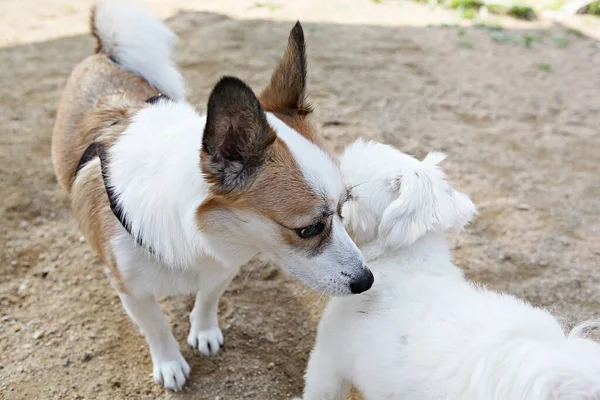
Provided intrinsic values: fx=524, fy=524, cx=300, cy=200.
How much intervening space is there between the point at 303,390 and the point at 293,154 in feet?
3.75

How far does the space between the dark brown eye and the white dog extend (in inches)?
11.4

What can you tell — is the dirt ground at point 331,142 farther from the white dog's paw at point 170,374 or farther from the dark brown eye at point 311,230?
the dark brown eye at point 311,230

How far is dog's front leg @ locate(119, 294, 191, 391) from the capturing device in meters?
2.15

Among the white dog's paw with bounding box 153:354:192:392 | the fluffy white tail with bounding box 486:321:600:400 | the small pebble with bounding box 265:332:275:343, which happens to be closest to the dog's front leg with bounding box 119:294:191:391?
the white dog's paw with bounding box 153:354:192:392

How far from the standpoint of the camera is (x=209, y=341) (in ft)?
8.00

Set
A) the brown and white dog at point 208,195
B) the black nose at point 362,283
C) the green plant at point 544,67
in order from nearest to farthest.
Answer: the brown and white dog at point 208,195 → the black nose at point 362,283 → the green plant at point 544,67

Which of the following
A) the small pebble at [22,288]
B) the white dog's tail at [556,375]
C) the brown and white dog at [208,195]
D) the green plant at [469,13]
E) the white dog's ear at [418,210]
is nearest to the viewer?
the white dog's tail at [556,375]

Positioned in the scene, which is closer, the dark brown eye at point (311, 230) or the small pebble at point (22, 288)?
the dark brown eye at point (311, 230)

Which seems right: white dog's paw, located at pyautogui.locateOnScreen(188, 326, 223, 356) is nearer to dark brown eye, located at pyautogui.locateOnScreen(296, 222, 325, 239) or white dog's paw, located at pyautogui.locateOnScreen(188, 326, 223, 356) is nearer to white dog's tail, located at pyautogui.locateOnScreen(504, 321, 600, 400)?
dark brown eye, located at pyautogui.locateOnScreen(296, 222, 325, 239)

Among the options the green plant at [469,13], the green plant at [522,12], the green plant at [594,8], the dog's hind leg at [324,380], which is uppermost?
the green plant at [594,8]

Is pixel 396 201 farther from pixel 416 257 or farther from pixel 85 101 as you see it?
pixel 85 101

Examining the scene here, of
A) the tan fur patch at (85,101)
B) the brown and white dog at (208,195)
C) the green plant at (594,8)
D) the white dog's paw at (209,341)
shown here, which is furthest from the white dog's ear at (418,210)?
the green plant at (594,8)

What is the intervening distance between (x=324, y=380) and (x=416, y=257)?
582mm

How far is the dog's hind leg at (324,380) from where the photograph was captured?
196 cm
